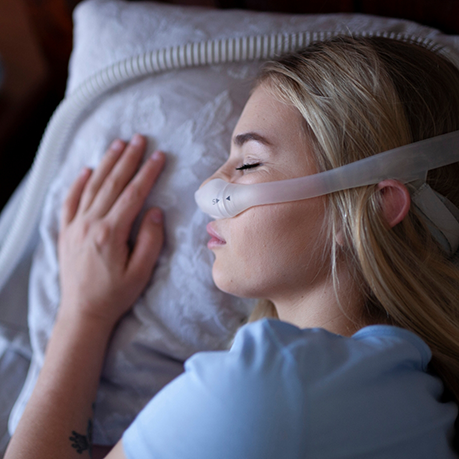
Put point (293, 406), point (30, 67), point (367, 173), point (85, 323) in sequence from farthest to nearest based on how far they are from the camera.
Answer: point (30, 67) → point (85, 323) → point (367, 173) → point (293, 406)

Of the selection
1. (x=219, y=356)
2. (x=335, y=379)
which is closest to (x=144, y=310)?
(x=219, y=356)

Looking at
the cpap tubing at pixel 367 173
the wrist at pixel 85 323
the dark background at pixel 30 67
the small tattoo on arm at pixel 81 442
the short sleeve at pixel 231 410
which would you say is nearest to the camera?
the short sleeve at pixel 231 410

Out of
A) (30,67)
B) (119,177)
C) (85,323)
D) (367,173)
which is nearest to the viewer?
(367,173)

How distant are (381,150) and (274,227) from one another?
0.78 feet

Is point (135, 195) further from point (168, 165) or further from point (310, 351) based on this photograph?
point (310, 351)

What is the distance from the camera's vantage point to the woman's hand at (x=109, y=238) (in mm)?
1076

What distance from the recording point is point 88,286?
3.56 ft

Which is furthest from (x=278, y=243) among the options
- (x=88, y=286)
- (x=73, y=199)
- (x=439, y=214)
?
(x=73, y=199)

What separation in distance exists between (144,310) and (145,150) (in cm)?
43

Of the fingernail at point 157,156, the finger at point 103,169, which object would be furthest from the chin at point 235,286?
the finger at point 103,169

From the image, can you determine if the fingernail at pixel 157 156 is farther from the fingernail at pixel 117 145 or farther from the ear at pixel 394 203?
the ear at pixel 394 203

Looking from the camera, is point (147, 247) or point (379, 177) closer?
point (379, 177)

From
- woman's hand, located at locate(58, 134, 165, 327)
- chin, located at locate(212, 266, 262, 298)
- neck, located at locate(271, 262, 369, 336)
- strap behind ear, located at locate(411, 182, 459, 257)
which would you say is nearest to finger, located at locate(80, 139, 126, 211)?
woman's hand, located at locate(58, 134, 165, 327)

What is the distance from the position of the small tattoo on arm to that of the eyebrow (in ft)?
2.30
